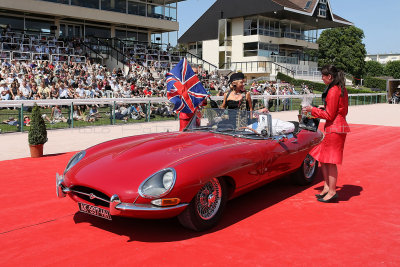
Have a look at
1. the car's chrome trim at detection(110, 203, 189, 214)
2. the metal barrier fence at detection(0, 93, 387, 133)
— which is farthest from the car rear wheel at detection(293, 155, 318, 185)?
the metal barrier fence at detection(0, 93, 387, 133)

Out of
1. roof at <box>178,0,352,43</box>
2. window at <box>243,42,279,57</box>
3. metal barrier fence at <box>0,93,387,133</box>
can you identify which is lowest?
metal barrier fence at <box>0,93,387,133</box>

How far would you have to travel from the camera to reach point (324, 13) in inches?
2124

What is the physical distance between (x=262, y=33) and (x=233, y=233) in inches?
1860

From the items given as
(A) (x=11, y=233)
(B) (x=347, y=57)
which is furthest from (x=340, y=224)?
(B) (x=347, y=57)

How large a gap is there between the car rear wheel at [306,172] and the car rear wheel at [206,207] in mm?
2170

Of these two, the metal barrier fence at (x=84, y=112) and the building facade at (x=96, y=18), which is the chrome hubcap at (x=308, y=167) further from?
the building facade at (x=96, y=18)

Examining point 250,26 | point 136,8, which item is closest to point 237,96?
point 136,8

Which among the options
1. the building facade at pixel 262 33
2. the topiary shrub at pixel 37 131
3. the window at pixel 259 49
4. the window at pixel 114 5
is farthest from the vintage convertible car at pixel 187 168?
the window at pixel 259 49

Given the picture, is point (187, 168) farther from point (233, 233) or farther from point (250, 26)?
point (250, 26)

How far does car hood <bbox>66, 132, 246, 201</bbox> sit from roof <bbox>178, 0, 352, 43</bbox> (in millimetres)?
43739

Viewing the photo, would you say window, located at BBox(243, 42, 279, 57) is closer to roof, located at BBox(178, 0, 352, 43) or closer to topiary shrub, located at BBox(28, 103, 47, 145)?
roof, located at BBox(178, 0, 352, 43)

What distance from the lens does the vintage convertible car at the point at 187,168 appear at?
4.08m

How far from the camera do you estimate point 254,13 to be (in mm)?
47938

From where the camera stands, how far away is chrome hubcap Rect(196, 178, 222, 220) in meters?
4.43
